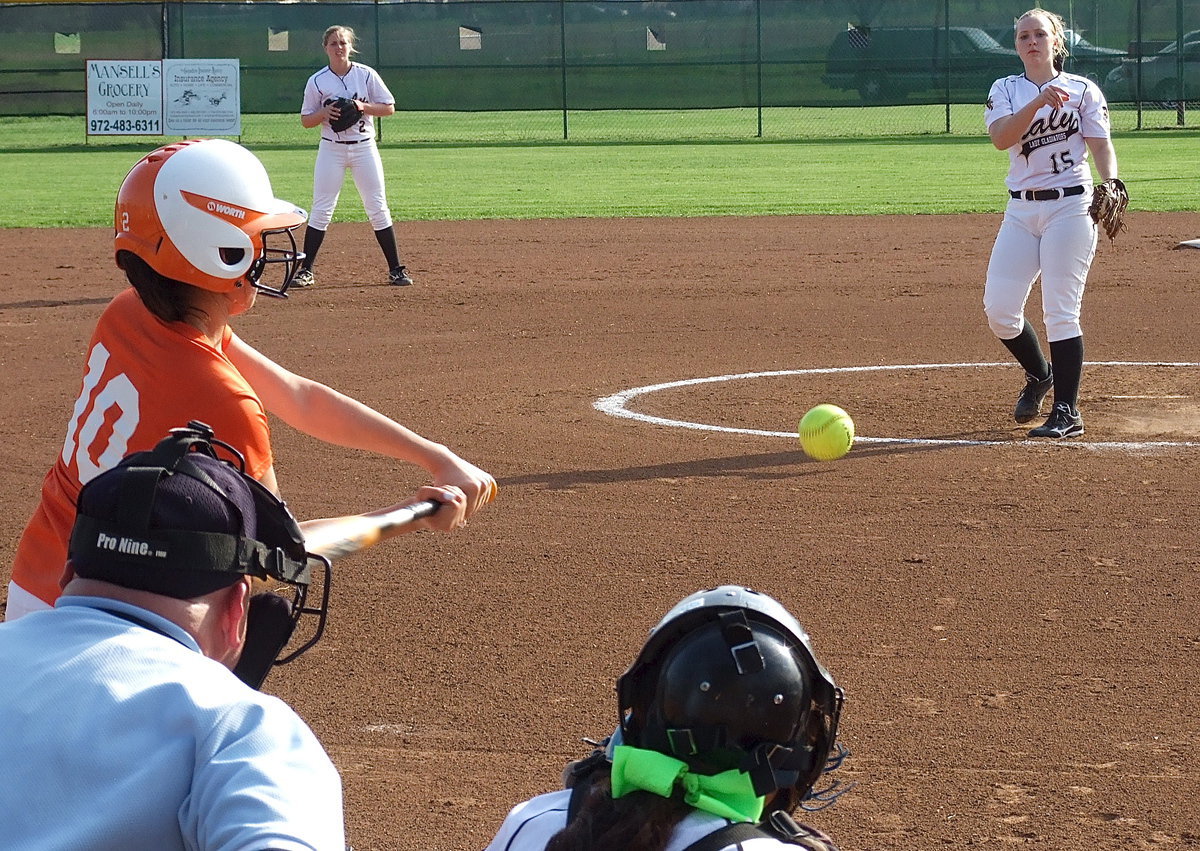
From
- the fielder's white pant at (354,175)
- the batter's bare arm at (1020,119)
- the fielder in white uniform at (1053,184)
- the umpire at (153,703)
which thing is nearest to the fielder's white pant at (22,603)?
the umpire at (153,703)

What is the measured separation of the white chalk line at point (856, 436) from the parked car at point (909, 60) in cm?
2192

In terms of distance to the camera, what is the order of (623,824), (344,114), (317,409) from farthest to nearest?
(344,114)
(317,409)
(623,824)

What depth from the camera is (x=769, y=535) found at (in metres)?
6.52

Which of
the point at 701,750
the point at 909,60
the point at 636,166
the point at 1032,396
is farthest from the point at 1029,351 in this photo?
the point at 909,60

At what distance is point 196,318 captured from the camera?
10.9ft

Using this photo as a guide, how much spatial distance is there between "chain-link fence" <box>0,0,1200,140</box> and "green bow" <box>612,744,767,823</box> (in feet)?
95.7

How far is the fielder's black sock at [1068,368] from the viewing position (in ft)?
26.6

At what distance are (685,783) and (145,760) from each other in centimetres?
71

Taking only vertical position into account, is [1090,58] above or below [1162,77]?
above

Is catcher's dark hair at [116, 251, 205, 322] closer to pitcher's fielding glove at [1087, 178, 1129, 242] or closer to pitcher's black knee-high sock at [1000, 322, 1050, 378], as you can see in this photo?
pitcher's fielding glove at [1087, 178, 1129, 242]

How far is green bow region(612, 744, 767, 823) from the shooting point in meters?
2.00

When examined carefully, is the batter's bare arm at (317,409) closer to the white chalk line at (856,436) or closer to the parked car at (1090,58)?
the white chalk line at (856,436)

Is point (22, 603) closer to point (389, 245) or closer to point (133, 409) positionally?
point (133, 409)

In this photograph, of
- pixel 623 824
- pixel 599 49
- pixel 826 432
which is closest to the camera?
pixel 623 824
